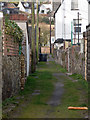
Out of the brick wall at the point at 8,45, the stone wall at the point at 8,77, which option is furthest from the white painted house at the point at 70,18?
the stone wall at the point at 8,77

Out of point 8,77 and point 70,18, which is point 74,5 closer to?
point 70,18

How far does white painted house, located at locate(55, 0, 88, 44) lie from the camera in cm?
3875

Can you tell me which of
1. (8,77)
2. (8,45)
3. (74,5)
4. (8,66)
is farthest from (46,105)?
(74,5)

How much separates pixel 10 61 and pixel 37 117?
307cm

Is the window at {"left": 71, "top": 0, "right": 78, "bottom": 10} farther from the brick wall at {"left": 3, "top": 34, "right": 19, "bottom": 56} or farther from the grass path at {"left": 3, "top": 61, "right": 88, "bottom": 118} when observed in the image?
the brick wall at {"left": 3, "top": 34, "right": 19, "bottom": 56}

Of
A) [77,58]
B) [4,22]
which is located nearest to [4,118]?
[4,22]

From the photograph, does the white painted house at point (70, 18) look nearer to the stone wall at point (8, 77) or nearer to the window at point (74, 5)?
the window at point (74, 5)

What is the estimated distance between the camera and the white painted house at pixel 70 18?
38753 mm

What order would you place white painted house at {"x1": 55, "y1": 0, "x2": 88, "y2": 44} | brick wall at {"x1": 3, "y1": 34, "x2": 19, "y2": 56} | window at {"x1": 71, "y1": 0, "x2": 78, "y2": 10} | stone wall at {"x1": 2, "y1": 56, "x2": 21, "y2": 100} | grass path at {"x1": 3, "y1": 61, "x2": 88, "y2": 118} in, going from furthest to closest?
1. window at {"x1": 71, "y1": 0, "x2": 78, "y2": 10}
2. white painted house at {"x1": 55, "y1": 0, "x2": 88, "y2": 44}
3. brick wall at {"x1": 3, "y1": 34, "x2": 19, "y2": 56}
4. stone wall at {"x1": 2, "y1": 56, "x2": 21, "y2": 100}
5. grass path at {"x1": 3, "y1": 61, "x2": 88, "y2": 118}

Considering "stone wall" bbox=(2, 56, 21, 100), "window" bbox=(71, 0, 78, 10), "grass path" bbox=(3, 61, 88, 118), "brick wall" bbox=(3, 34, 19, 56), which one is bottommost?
"grass path" bbox=(3, 61, 88, 118)

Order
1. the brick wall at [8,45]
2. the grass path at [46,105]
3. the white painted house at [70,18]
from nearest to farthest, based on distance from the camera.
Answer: the grass path at [46,105] < the brick wall at [8,45] < the white painted house at [70,18]

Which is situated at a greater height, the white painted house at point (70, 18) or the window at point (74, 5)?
the window at point (74, 5)

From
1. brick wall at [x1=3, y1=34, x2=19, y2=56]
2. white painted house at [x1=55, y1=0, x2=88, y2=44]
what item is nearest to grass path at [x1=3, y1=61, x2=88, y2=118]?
brick wall at [x1=3, y1=34, x2=19, y2=56]

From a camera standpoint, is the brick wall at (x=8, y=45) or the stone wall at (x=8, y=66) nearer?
the stone wall at (x=8, y=66)
